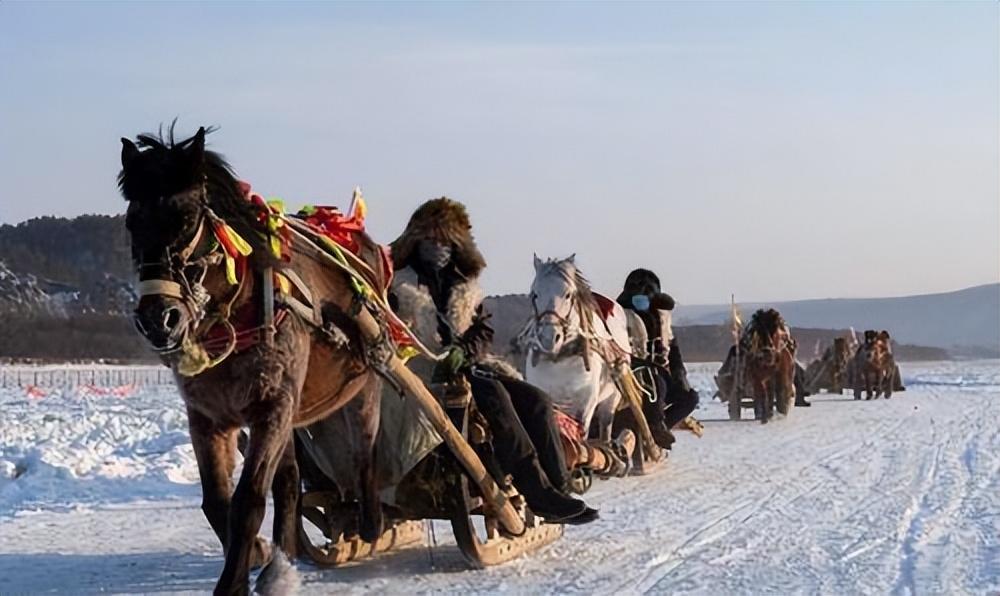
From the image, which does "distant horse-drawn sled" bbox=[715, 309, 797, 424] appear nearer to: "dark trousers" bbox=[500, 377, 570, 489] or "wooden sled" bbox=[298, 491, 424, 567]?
"dark trousers" bbox=[500, 377, 570, 489]

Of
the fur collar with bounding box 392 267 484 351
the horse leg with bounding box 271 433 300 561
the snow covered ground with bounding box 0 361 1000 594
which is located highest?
the fur collar with bounding box 392 267 484 351

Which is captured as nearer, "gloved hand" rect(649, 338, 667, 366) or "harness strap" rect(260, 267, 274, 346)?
"harness strap" rect(260, 267, 274, 346)

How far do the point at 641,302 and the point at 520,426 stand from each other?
28.2 feet

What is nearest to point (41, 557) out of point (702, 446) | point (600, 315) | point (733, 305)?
point (600, 315)

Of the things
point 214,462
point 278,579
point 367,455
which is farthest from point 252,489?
point 367,455

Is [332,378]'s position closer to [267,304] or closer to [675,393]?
[267,304]

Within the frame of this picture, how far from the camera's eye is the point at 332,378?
7.80 m

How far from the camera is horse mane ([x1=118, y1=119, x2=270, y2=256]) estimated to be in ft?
21.6

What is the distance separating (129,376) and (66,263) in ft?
63.0

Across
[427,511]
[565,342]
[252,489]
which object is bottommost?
[427,511]

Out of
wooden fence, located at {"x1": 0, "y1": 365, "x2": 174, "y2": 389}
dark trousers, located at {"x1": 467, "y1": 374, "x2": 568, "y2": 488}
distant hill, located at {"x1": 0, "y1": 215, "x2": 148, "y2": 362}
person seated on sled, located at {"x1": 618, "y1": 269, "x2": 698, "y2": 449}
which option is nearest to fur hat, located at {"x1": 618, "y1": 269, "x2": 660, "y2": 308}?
person seated on sled, located at {"x1": 618, "y1": 269, "x2": 698, "y2": 449}

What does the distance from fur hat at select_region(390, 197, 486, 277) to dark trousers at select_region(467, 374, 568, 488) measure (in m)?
0.73

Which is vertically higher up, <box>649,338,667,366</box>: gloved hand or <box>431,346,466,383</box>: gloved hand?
<box>649,338,667,366</box>: gloved hand

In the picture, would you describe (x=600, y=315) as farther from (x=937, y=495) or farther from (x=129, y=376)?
(x=129, y=376)
